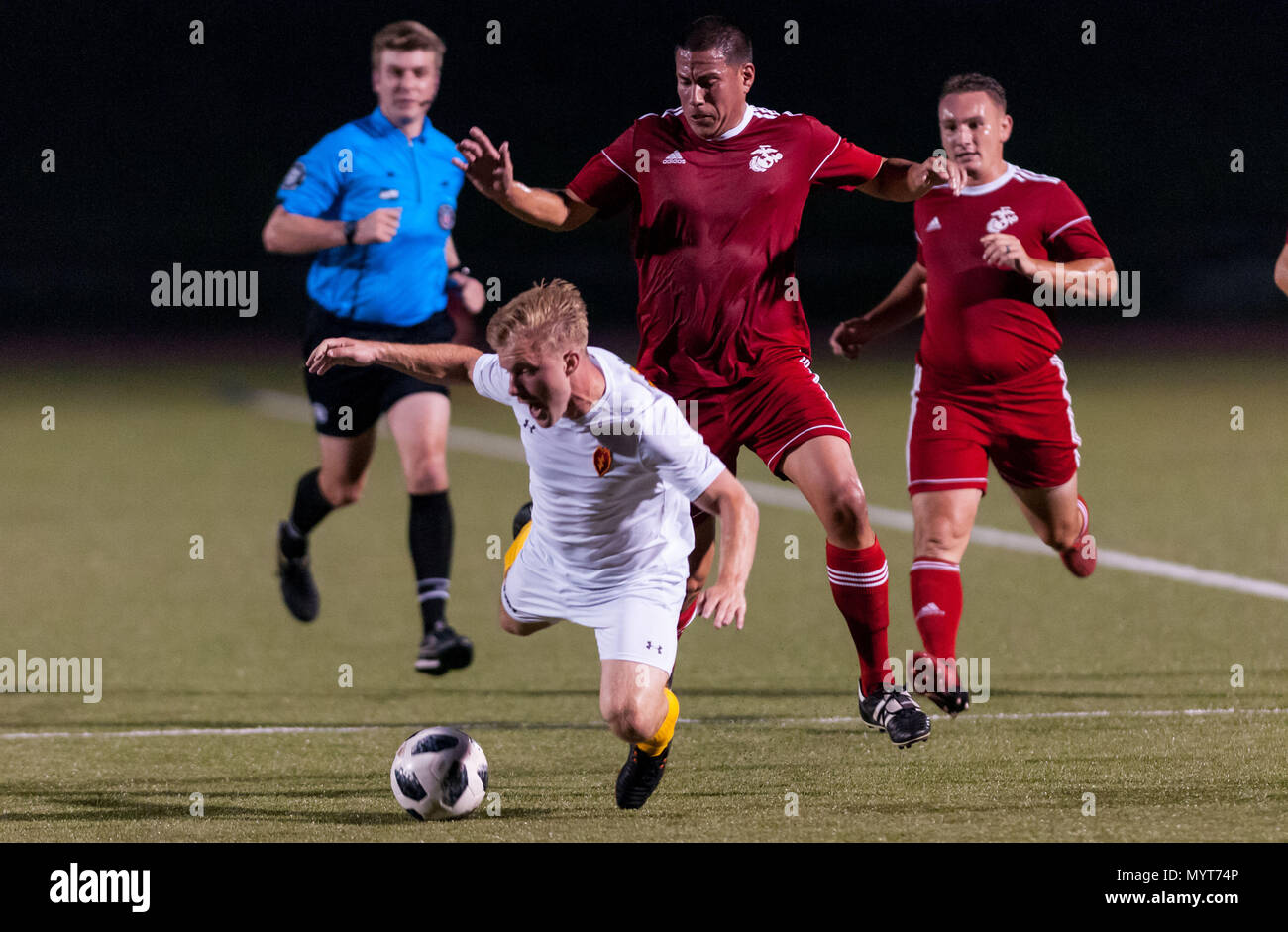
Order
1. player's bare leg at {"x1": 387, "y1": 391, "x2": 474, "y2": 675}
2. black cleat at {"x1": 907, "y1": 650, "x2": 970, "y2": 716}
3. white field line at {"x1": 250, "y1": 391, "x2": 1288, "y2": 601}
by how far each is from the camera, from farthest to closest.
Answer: white field line at {"x1": 250, "y1": 391, "x2": 1288, "y2": 601}
player's bare leg at {"x1": 387, "y1": 391, "x2": 474, "y2": 675}
black cleat at {"x1": 907, "y1": 650, "x2": 970, "y2": 716}

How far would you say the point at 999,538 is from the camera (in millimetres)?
12109

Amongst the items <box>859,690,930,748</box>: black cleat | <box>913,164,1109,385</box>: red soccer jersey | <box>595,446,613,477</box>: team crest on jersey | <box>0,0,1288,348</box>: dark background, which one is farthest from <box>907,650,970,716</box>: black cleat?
<box>0,0,1288,348</box>: dark background

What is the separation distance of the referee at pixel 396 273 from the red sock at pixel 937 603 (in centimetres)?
227

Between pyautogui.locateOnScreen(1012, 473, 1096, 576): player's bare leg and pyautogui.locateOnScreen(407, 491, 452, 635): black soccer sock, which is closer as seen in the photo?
pyautogui.locateOnScreen(1012, 473, 1096, 576): player's bare leg

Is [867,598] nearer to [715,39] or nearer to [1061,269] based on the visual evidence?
[1061,269]

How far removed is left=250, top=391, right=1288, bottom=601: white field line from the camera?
33.6 feet

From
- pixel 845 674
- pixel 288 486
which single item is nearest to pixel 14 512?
pixel 288 486

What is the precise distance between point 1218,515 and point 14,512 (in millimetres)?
8811

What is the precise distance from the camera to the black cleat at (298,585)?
9.38 metres

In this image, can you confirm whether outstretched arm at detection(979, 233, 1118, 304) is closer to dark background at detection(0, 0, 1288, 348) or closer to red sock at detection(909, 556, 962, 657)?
red sock at detection(909, 556, 962, 657)

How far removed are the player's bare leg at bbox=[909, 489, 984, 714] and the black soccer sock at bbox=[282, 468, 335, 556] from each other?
10.4ft

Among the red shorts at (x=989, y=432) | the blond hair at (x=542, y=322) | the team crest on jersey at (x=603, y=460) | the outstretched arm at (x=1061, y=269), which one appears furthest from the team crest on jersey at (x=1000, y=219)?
the blond hair at (x=542, y=322)

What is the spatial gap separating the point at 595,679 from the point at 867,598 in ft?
7.48

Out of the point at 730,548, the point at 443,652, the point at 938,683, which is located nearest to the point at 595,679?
the point at 443,652
